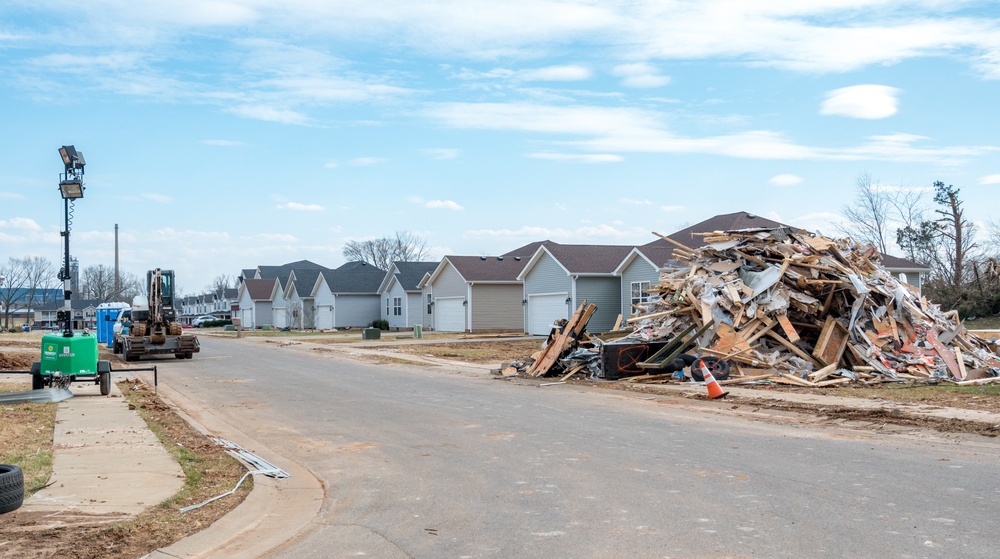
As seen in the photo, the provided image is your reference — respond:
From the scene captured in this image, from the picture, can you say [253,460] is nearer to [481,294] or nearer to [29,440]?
[29,440]

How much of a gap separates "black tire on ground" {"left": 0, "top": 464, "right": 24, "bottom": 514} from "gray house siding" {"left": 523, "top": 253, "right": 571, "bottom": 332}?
38147mm

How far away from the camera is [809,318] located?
21.6 meters

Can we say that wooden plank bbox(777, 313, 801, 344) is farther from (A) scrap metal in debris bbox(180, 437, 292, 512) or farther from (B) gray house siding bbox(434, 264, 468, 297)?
(B) gray house siding bbox(434, 264, 468, 297)

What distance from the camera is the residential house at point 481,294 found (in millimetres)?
53000

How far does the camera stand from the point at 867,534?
661 centimetres

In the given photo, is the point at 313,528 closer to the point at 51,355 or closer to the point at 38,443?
the point at 38,443

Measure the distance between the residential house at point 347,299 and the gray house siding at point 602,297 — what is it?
27.6 m

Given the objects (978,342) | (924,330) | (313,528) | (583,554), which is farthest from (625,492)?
(978,342)

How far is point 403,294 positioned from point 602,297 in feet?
72.3

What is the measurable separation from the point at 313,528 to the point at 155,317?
84.7ft

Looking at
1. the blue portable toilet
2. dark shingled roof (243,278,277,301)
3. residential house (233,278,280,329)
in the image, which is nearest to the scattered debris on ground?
the blue portable toilet

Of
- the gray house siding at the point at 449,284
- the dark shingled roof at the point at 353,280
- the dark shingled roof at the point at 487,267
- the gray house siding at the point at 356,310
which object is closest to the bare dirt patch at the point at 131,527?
the dark shingled roof at the point at 487,267

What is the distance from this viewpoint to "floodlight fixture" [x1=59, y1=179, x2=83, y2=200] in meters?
16.9

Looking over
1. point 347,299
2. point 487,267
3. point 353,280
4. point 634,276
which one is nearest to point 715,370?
point 634,276
